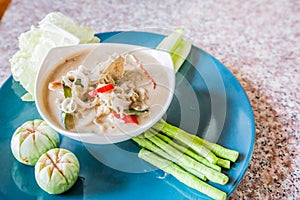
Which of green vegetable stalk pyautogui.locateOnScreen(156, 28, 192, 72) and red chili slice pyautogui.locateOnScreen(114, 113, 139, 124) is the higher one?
red chili slice pyautogui.locateOnScreen(114, 113, 139, 124)

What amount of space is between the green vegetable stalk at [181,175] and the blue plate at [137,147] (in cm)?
2

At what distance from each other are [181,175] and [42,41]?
66 cm

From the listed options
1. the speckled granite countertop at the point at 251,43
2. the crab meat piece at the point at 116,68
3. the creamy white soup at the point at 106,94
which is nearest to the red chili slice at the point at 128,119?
the creamy white soup at the point at 106,94

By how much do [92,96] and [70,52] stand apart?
22cm

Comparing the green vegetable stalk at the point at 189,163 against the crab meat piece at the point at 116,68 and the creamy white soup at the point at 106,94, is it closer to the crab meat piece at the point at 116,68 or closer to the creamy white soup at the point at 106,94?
the creamy white soup at the point at 106,94

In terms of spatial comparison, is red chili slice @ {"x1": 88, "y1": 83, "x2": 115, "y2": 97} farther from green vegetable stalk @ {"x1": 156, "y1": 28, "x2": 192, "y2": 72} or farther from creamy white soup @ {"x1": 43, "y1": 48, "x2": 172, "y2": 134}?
green vegetable stalk @ {"x1": 156, "y1": 28, "x2": 192, "y2": 72}

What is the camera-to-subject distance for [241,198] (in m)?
1.09

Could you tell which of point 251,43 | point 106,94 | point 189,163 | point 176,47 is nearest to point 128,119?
point 106,94

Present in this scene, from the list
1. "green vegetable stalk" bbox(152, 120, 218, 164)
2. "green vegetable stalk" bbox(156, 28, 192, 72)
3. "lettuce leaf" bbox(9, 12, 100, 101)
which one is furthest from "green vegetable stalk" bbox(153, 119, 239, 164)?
"lettuce leaf" bbox(9, 12, 100, 101)

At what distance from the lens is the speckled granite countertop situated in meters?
1.17

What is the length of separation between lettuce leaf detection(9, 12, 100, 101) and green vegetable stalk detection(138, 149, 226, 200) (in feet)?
1.51

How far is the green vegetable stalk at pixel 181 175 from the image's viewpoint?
39.9 inches

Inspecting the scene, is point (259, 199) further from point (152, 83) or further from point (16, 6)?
point (16, 6)

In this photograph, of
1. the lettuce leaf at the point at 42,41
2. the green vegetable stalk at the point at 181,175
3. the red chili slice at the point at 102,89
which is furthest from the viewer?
the lettuce leaf at the point at 42,41
